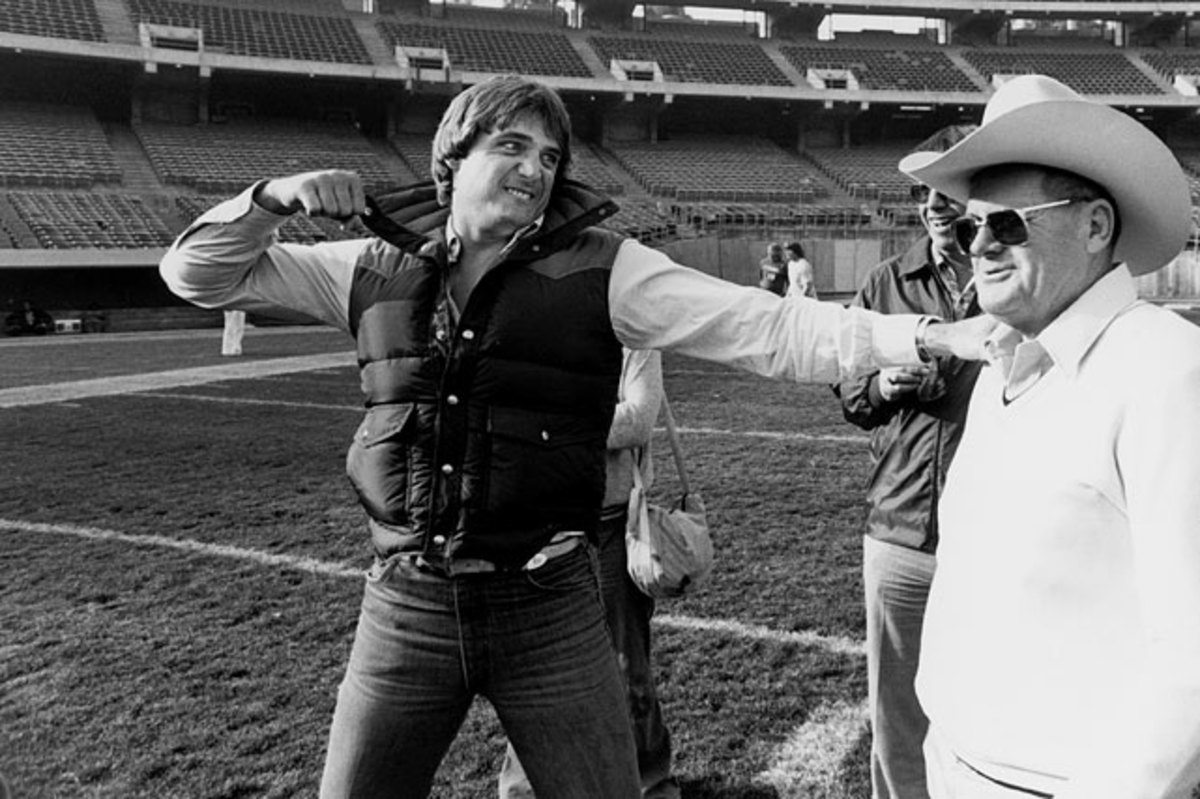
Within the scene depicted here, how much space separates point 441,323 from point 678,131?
40250 mm

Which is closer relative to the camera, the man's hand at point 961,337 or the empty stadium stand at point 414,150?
the man's hand at point 961,337

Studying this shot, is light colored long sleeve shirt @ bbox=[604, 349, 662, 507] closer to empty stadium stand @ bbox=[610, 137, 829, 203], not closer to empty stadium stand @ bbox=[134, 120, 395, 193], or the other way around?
empty stadium stand @ bbox=[134, 120, 395, 193]

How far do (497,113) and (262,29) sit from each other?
121 ft

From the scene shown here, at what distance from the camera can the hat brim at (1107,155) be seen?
4.95 feet

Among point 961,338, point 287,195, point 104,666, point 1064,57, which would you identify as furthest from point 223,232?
point 1064,57

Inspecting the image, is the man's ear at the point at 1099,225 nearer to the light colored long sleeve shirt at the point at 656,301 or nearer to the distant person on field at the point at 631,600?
the light colored long sleeve shirt at the point at 656,301

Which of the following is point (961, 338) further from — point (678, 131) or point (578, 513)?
point (678, 131)

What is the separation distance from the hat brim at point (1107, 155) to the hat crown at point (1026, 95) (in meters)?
0.03

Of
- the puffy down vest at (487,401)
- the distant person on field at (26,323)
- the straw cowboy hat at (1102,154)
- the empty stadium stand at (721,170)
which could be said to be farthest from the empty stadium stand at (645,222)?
the straw cowboy hat at (1102,154)

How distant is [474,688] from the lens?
83.5 inches

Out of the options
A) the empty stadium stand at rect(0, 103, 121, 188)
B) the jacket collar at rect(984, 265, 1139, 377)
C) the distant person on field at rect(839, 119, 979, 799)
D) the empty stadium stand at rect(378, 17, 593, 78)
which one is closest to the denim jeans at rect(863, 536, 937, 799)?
the distant person on field at rect(839, 119, 979, 799)

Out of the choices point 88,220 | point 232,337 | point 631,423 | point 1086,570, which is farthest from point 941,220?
point 88,220

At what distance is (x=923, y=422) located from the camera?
9.25 ft

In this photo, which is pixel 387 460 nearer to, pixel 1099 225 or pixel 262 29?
pixel 1099 225
